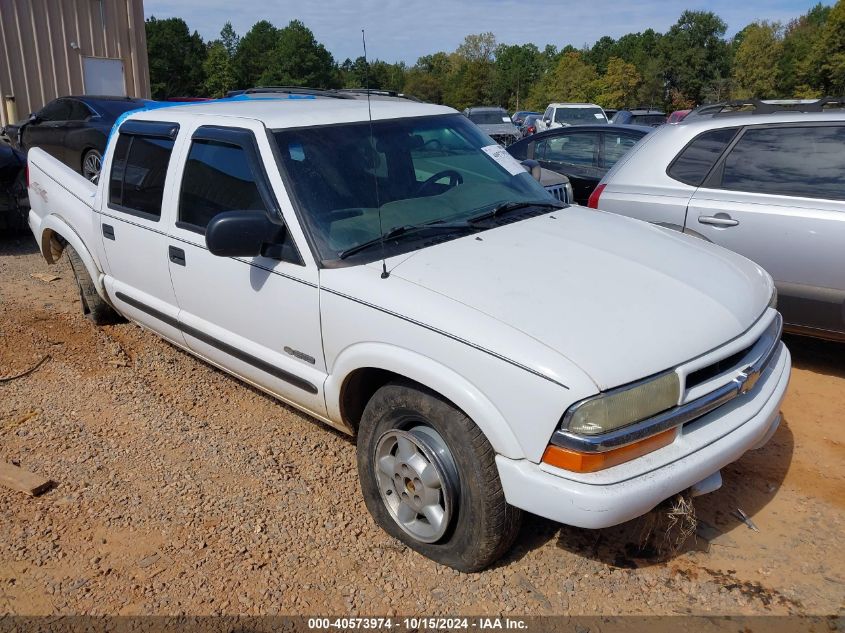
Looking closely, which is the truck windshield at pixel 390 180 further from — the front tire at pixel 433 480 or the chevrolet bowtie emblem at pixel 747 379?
the chevrolet bowtie emblem at pixel 747 379

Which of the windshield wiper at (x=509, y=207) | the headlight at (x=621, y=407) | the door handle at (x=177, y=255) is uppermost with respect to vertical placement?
the windshield wiper at (x=509, y=207)

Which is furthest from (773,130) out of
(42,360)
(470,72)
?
(470,72)

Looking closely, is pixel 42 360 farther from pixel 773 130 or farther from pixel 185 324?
pixel 773 130

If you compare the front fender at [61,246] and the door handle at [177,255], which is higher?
the door handle at [177,255]

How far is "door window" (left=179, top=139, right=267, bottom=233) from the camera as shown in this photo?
348cm

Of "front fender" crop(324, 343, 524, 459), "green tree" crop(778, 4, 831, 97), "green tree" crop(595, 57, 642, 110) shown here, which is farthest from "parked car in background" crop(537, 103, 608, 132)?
"green tree" crop(595, 57, 642, 110)

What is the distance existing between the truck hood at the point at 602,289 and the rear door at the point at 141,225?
1.77 m

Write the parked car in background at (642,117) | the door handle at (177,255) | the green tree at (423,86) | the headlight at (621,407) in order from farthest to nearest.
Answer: the green tree at (423,86), the parked car in background at (642,117), the door handle at (177,255), the headlight at (621,407)

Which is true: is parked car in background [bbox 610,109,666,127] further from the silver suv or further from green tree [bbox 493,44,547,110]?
green tree [bbox 493,44,547,110]

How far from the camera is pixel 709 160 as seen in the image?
4902 millimetres

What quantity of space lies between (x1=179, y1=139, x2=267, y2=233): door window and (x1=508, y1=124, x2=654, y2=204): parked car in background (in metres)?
4.87

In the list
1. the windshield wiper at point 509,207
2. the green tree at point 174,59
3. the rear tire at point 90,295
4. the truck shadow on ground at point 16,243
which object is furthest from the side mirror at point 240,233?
the green tree at point 174,59

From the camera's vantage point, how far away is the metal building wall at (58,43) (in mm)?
17266

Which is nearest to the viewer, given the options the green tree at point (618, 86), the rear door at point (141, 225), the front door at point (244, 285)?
the front door at point (244, 285)
